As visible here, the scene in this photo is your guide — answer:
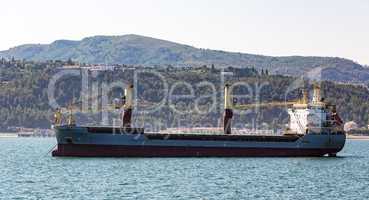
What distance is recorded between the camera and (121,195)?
49.6 m

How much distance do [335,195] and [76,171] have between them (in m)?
21.6

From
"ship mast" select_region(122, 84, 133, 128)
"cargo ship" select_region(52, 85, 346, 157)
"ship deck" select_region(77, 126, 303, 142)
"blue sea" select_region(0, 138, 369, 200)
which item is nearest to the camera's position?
"blue sea" select_region(0, 138, 369, 200)

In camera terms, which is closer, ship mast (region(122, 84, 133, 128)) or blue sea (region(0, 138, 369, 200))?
blue sea (region(0, 138, 369, 200))

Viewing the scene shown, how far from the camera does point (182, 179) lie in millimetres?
59281

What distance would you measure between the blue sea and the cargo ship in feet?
5.01

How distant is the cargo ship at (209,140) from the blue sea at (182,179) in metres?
1.53

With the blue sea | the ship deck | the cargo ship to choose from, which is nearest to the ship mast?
the cargo ship

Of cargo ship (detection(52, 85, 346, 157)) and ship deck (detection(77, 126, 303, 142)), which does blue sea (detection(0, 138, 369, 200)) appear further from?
ship deck (detection(77, 126, 303, 142))

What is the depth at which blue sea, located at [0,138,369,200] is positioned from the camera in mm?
51125

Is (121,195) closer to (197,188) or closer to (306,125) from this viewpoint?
(197,188)

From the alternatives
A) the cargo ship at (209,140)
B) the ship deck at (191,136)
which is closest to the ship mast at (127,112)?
the cargo ship at (209,140)

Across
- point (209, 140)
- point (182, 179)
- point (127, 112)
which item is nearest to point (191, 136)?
point (209, 140)

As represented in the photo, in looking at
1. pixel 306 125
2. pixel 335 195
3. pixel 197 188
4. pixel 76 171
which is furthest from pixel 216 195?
pixel 306 125

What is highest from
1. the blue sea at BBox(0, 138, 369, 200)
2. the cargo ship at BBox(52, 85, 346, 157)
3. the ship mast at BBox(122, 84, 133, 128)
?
the ship mast at BBox(122, 84, 133, 128)
